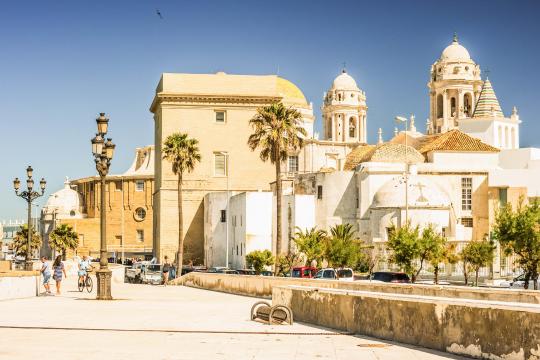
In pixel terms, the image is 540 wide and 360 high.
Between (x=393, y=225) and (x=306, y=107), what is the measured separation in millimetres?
53226

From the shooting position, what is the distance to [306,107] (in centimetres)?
11750

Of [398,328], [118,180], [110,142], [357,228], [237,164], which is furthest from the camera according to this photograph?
[118,180]

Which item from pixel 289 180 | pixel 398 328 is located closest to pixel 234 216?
pixel 289 180

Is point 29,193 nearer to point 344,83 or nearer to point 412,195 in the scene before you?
point 412,195

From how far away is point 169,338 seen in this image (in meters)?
15.9

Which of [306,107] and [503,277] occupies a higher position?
[306,107]

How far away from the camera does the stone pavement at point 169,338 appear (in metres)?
13.7

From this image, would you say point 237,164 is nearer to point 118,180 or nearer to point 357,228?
point 357,228

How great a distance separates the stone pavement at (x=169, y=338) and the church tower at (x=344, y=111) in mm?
101285

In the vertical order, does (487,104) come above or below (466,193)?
above

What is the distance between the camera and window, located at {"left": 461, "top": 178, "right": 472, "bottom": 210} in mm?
75875

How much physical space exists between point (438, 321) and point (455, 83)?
12198cm

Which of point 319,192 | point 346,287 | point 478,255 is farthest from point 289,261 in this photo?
point 346,287

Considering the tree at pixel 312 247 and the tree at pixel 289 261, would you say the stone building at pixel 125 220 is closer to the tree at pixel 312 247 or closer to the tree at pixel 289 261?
the tree at pixel 289 261
